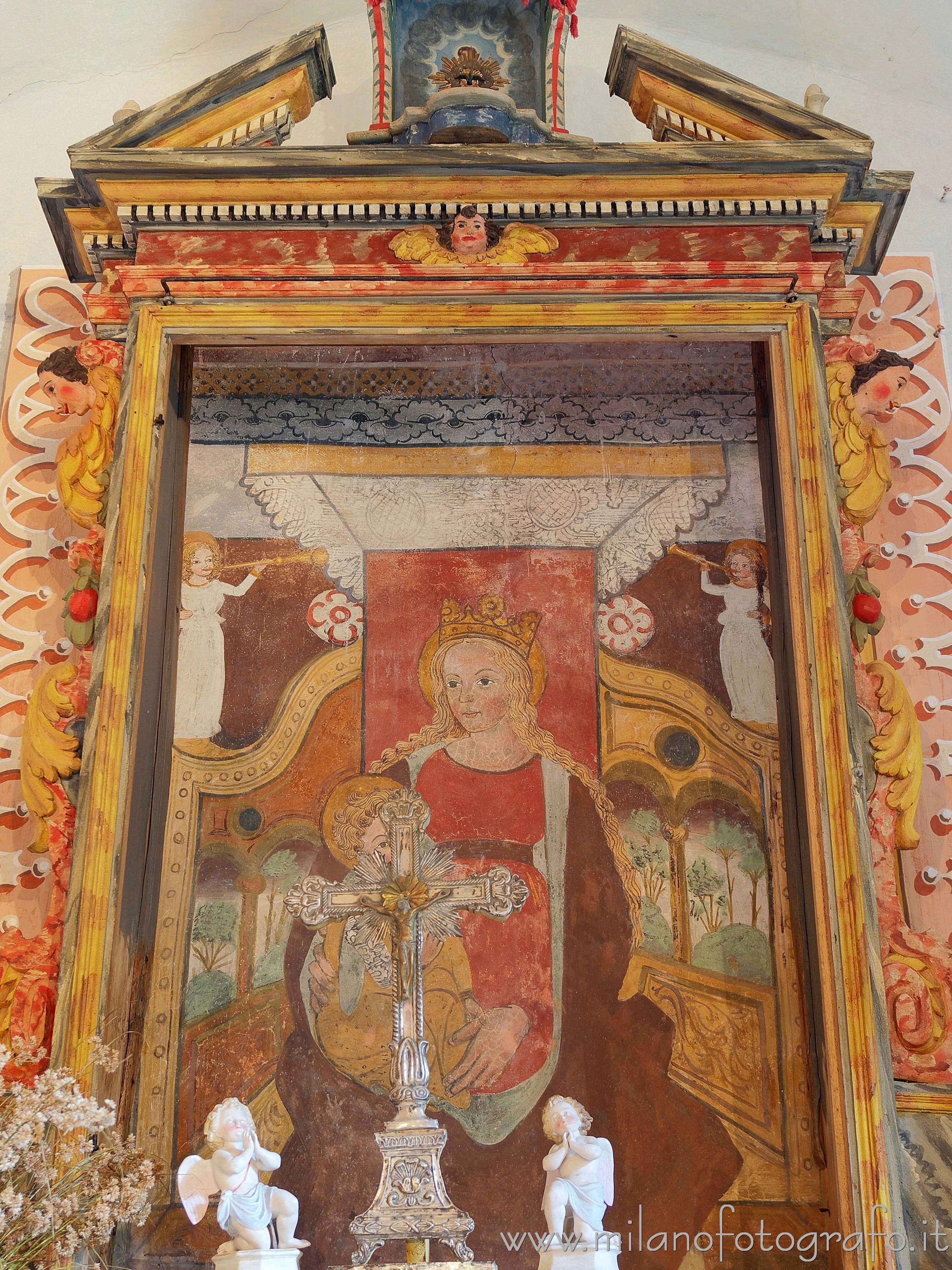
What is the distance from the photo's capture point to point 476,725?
4.26 meters

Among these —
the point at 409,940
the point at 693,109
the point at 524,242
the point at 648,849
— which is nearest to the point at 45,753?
the point at 409,940

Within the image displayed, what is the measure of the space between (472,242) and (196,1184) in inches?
103

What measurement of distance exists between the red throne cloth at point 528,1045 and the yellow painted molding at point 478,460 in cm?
32

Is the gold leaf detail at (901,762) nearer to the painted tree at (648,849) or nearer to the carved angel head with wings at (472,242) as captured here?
the painted tree at (648,849)

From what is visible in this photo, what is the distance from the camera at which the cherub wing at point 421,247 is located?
4.36 metres

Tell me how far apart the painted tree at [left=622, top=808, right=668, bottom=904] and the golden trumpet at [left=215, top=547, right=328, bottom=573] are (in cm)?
116

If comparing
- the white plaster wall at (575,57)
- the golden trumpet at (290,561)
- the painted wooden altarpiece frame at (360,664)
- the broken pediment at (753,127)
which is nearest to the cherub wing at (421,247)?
the painted wooden altarpiece frame at (360,664)

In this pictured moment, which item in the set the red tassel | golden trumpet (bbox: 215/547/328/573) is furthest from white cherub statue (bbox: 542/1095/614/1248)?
the red tassel

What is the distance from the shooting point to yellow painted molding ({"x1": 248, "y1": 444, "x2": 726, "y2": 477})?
449 cm

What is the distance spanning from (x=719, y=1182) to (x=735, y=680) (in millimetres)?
1328

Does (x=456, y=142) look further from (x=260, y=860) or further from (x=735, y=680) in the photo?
(x=260, y=860)

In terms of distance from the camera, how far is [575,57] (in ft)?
18.6

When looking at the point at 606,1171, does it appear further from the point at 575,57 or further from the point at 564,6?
the point at 575,57

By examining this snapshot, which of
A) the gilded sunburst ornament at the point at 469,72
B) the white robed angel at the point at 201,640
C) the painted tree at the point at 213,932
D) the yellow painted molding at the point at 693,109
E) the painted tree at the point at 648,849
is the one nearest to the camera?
the painted tree at the point at 213,932
